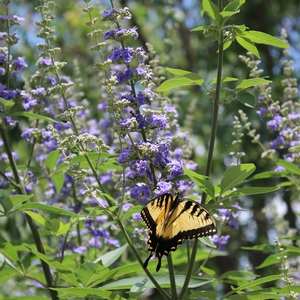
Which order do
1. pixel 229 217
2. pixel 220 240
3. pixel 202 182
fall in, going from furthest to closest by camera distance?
pixel 220 240 → pixel 229 217 → pixel 202 182

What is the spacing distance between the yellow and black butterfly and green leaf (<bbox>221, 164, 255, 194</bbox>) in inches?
7.0

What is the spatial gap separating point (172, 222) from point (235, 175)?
43 cm

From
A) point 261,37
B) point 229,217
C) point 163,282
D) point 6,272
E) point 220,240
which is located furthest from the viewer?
point 220,240

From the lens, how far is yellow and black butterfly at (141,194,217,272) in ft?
8.52

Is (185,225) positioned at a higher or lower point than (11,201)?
lower

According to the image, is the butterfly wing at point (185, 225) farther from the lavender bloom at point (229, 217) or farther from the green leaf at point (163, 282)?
the lavender bloom at point (229, 217)

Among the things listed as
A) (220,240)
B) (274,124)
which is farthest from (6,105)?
(274,124)

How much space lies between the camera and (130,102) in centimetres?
274

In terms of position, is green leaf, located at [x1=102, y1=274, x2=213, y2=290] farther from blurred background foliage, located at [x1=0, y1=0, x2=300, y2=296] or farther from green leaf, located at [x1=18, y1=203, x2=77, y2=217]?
blurred background foliage, located at [x1=0, y1=0, x2=300, y2=296]

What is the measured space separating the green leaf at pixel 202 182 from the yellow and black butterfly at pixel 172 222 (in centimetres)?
8

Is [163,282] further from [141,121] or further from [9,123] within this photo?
[9,123]

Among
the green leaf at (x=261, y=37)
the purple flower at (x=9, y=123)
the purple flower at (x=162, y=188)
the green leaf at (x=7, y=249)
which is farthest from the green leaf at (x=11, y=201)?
the green leaf at (x=261, y=37)

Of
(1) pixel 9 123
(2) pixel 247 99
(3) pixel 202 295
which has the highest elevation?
(1) pixel 9 123

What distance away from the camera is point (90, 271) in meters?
2.71
